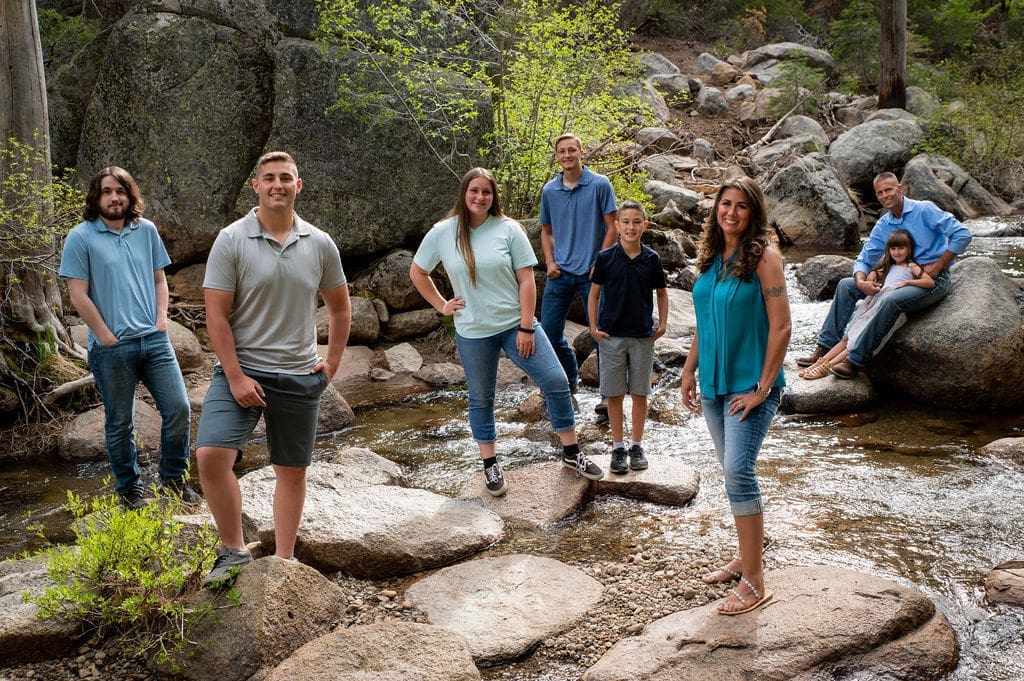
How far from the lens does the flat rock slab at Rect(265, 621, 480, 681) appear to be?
3.27 meters

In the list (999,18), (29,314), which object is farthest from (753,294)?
(999,18)

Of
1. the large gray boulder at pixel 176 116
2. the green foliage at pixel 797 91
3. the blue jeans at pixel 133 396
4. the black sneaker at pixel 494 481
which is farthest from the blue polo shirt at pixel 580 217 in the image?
the green foliage at pixel 797 91

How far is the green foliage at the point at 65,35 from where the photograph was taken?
11320mm

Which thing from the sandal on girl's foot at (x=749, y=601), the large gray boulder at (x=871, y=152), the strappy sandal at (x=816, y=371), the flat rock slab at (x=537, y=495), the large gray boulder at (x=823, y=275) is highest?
the large gray boulder at (x=871, y=152)

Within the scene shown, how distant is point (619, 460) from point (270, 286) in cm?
274

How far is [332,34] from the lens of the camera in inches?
408

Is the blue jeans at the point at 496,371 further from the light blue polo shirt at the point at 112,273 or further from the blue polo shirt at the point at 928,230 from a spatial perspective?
the blue polo shirt at the point at 928,230

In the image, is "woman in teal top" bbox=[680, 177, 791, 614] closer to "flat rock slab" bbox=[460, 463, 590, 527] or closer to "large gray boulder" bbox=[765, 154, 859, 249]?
"flat rock slab" bbox=[460, 463, 590, 527]

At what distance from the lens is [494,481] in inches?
207

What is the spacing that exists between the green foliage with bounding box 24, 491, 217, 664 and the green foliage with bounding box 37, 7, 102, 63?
9.81 meters

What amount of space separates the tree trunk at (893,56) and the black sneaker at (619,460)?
62.8ft

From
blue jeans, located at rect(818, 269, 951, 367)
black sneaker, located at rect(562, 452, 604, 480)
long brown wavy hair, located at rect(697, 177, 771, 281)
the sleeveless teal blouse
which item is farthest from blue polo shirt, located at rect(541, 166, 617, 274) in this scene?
the sleeveless teal blouse

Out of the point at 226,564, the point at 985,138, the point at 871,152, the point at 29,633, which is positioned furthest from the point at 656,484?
the point at 985,138

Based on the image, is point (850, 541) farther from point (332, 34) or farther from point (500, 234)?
point (332, 34)
